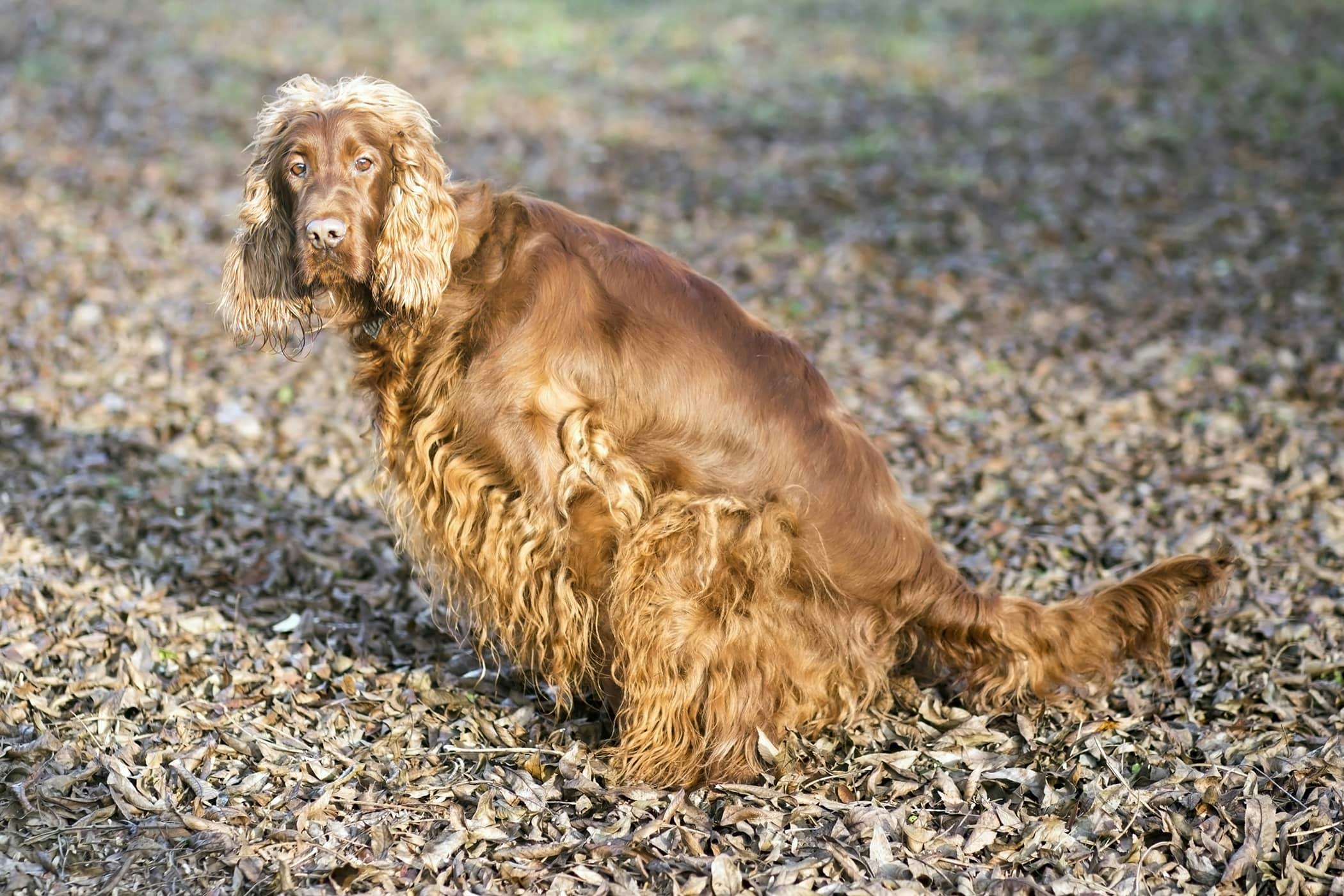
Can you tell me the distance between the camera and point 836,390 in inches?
243

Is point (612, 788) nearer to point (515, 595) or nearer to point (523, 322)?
point (515, 595)

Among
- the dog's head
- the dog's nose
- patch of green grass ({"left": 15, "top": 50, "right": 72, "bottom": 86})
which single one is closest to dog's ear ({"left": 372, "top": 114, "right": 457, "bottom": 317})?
the dog's head

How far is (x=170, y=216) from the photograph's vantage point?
7.68 metres

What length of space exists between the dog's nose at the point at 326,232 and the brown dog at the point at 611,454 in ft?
0.17

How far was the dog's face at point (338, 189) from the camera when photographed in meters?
3.13

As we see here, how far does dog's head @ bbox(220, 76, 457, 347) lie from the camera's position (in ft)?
10.4

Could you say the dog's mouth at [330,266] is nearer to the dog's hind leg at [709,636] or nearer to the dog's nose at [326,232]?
the dog's nose at [326,232]

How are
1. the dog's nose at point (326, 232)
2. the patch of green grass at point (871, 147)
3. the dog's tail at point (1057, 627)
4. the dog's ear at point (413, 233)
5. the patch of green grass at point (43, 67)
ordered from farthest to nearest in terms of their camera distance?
the patch of green grass at point (43, 67)
the patch of green grass at point (871, 147)
the dog's tail at point (1057, 627)
the dog's ear at point (413, 233)
the dog's nose at point (326, 232)

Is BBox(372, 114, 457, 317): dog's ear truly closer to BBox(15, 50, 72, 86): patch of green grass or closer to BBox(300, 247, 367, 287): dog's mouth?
BBox(300, 247, 367, 287): dog's mouth

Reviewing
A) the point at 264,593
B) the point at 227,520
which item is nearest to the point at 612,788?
the point at 264,593

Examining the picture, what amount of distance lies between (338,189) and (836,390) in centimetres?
351

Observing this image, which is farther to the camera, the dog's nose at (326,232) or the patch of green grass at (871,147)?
the patch of green grass at (871,147)

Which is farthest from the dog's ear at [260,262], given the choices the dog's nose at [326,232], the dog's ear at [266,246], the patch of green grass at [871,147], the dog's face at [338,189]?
the patch of green grass at [871,147]

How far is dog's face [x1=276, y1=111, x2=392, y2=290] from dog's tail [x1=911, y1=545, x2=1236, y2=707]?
6.34 feet
